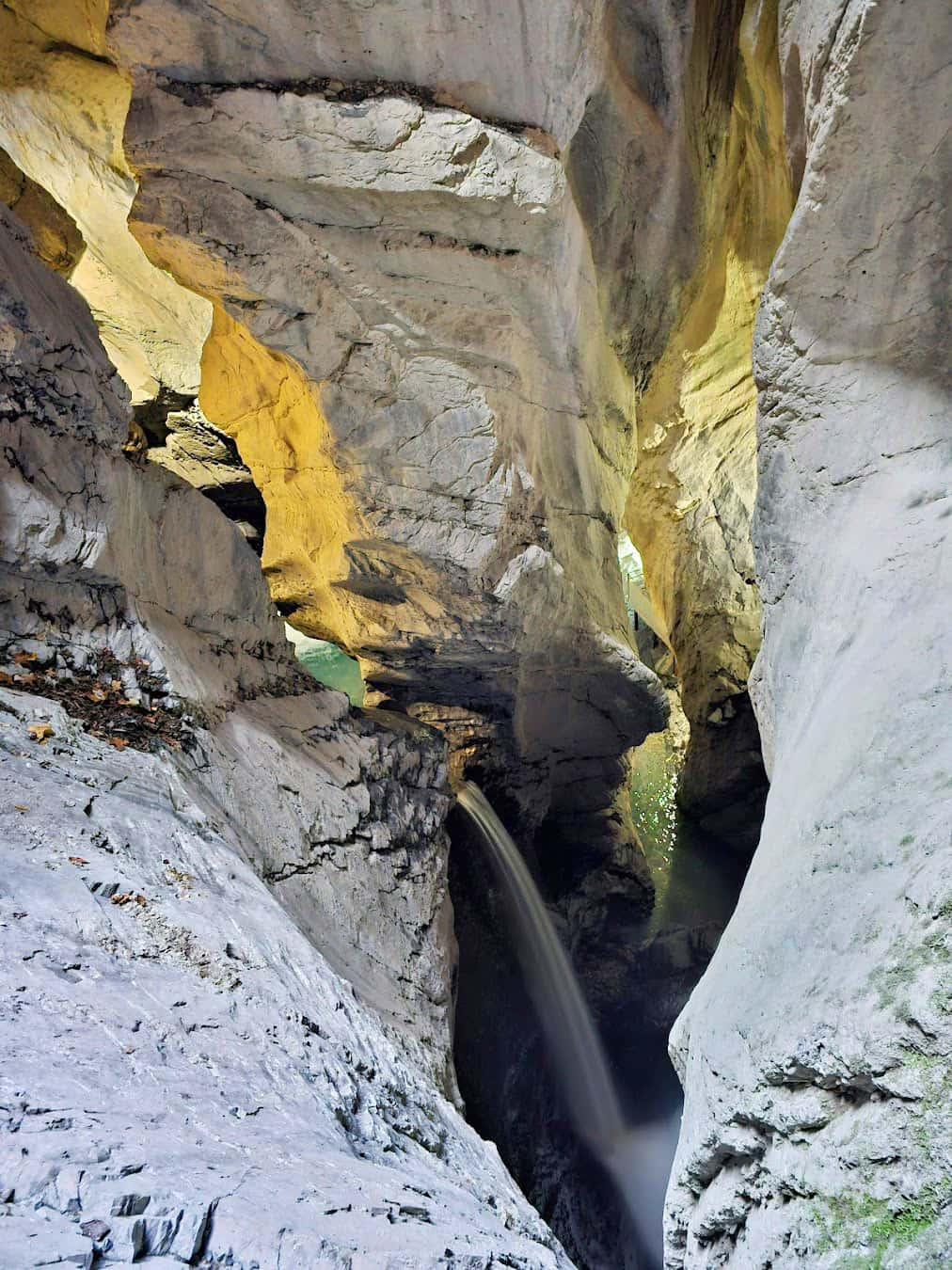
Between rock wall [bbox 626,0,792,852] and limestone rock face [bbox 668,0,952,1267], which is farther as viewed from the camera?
rock wall [bbox 626,0,792,852]

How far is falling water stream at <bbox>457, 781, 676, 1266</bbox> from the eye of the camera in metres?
7.61

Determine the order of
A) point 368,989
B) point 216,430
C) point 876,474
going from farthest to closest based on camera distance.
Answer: point 216,430, point 368,989, point 876,474

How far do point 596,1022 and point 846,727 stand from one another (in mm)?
7587

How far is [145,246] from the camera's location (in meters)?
5.67

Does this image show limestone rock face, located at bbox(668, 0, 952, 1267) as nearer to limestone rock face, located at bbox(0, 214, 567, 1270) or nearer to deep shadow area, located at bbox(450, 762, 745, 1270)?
limestone rock face, located at bbox(0, 214, 567, 1270)

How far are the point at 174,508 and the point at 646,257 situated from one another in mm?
4994

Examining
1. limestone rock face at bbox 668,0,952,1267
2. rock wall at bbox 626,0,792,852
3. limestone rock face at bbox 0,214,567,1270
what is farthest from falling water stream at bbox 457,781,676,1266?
limestone rock face at bbox 668,0,952,1267

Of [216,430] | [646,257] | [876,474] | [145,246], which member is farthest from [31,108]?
[876,474]

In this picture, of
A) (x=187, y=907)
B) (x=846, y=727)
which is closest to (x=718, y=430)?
(x=846, y=727)

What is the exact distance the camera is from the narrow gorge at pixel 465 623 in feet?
6.59

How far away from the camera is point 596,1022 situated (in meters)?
8.82

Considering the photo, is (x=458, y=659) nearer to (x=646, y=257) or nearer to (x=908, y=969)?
(x=646, y=257)

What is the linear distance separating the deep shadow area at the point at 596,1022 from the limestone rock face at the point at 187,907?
5.68 feet

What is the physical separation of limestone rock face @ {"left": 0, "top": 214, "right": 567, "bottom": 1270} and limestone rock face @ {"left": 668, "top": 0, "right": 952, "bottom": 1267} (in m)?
0.92
